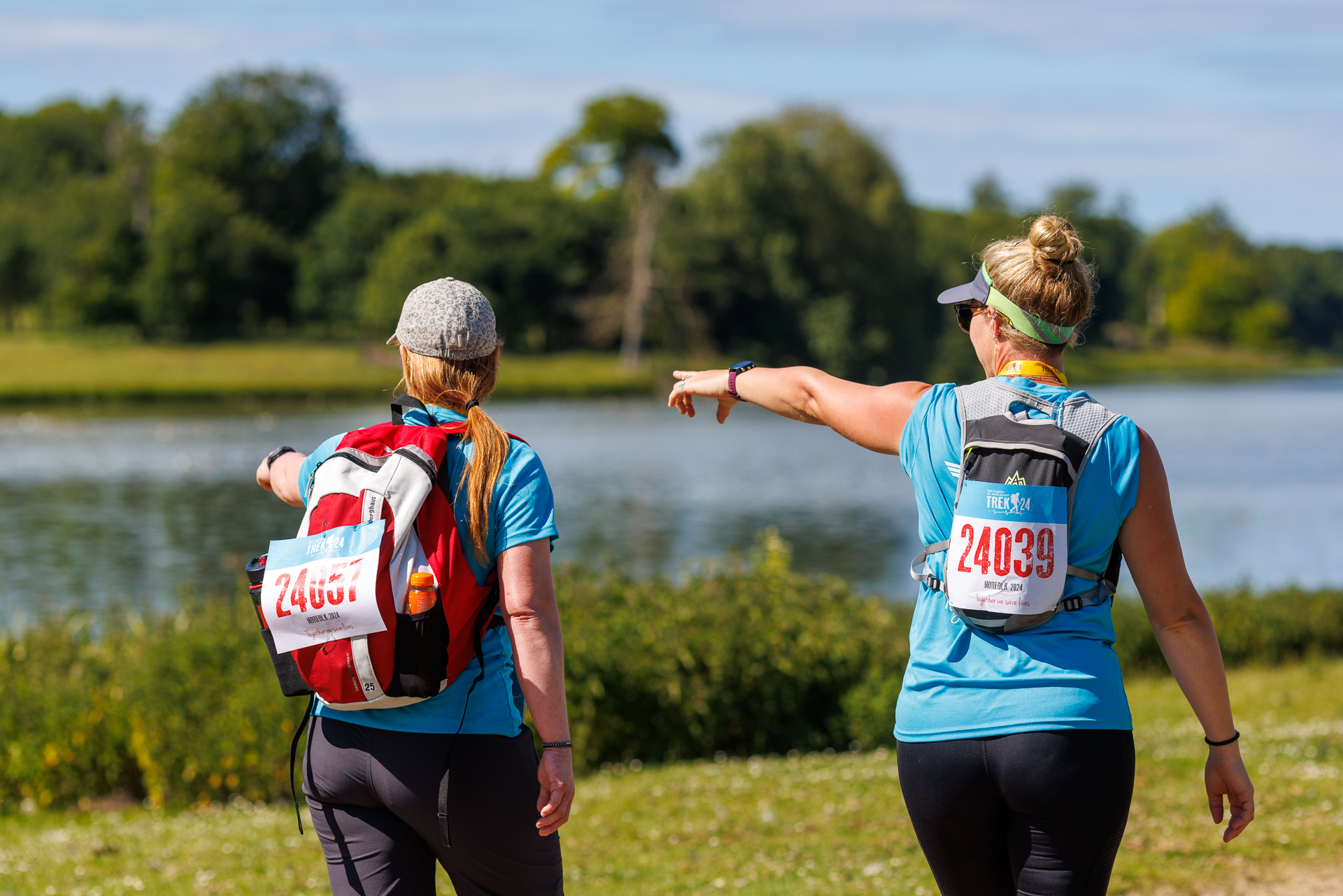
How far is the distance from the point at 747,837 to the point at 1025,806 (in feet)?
12.5

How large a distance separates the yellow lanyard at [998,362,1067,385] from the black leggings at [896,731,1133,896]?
740 millimetres

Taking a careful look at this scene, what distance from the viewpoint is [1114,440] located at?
255 centimetres

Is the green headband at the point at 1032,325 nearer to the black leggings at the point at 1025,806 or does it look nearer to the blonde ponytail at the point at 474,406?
the black leggings at the point at 1025,806


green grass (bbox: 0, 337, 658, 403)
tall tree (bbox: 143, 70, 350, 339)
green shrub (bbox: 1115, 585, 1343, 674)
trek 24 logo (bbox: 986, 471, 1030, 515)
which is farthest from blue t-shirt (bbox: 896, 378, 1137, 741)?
tall tree (bbox: 143, 70, 350, 339)

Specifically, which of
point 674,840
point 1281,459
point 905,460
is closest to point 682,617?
point 674,840

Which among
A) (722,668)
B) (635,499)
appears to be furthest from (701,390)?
(635,499)

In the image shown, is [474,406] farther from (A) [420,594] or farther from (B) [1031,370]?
(B) [1031,370]

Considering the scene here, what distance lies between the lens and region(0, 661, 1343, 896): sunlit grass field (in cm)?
530

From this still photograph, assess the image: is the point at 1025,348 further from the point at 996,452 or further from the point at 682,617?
the point at 682,617

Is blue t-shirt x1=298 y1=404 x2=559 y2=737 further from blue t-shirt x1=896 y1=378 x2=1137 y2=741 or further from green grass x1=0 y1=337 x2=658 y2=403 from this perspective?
green grass x1=0 y1=337 x2=658 y2=403

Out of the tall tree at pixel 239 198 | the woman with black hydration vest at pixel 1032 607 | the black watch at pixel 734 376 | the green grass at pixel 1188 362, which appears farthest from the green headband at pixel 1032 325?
the green grass at pixel 1188 362

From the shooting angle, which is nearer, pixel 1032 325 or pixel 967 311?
pixel 1032 325

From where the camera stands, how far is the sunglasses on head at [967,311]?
2.79 m

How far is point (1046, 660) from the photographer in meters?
2.54
